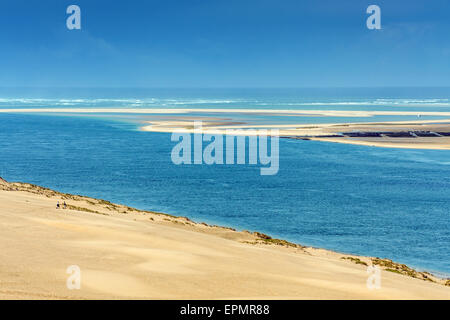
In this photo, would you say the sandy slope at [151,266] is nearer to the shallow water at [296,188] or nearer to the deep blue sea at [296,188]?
the deep blue sea at [296,188]

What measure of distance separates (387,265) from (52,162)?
4096cm

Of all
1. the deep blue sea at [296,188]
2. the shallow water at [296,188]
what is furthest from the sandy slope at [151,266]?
the shallow water at [296,188]

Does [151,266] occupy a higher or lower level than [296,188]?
lower

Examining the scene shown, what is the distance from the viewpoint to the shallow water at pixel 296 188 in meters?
29.8

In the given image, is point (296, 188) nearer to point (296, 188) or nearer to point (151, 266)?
point (296, 188)

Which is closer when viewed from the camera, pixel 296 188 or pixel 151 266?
pixel 151 266

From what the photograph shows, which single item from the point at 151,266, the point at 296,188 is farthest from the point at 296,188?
the point at 151,266

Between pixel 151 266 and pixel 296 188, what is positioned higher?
pixel 296 188

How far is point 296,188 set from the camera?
4288cm

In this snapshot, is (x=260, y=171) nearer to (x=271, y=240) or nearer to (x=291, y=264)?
(x=271, y=240)

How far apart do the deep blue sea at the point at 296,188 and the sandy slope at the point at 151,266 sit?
5.17 meters

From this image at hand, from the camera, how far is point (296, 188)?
1688 inches

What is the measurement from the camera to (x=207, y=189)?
140 ft
